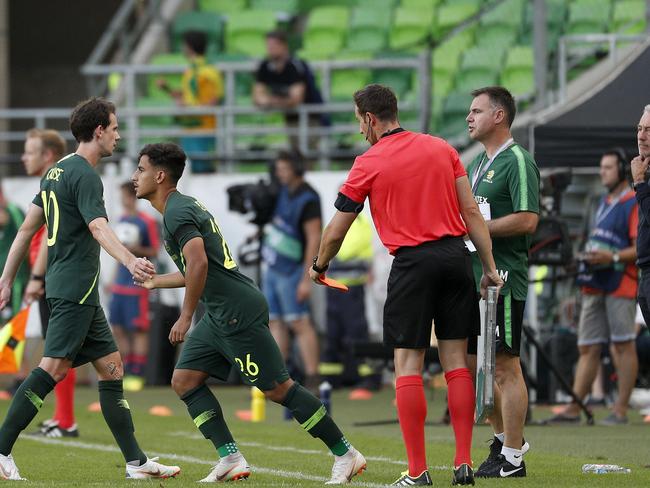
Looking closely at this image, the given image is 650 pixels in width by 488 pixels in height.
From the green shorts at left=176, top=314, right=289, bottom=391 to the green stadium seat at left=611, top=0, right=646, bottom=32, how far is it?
33.9 feet

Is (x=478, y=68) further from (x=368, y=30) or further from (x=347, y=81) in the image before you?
(x=368, y=30)

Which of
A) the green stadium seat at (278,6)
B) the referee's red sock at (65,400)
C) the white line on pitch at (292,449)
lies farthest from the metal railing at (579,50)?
the referee's red sock at (65,400)

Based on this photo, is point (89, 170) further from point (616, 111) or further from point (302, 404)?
point (616, 111)

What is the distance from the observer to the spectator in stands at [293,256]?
47.5 ft

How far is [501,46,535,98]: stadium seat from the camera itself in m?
16.8

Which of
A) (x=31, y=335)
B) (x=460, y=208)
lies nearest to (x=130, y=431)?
(x=460, y=208)

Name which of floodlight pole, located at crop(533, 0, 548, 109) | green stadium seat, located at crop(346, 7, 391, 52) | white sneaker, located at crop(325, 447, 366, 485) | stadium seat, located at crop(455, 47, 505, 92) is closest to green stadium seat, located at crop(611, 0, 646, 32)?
stadium seat, located at crop(455, 47, 505, 92)

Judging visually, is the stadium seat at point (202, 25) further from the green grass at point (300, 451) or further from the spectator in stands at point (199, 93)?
the green grass at point (300, 451)

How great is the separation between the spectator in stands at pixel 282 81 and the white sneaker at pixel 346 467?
31.2 feet

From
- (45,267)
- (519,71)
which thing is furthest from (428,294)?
(519,71)

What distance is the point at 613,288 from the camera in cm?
1155

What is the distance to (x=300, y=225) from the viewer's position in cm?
1467

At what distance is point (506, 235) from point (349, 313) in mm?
7945

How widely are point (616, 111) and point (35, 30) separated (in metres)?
15.4
